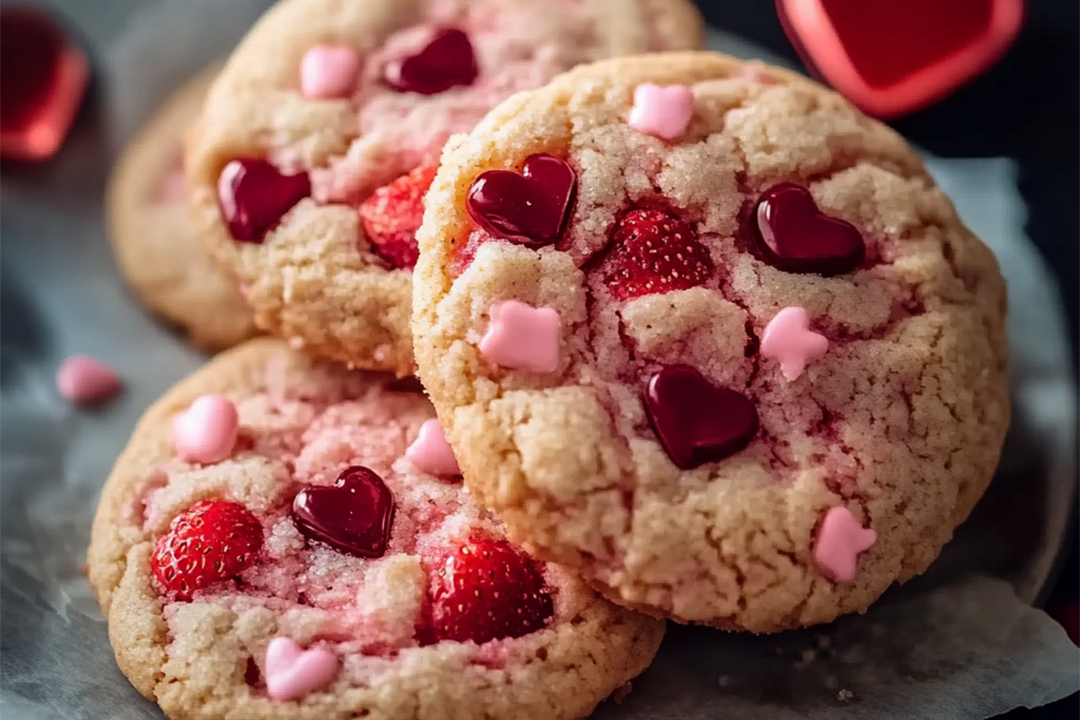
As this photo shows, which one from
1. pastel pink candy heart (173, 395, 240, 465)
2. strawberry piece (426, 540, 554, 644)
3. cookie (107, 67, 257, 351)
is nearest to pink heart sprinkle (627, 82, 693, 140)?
strawberry piece (426, 540, 554, 644)

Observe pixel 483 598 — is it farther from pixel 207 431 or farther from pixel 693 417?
pixel 207 431

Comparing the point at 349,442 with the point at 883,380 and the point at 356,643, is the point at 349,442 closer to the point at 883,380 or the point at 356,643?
the point at 356,643

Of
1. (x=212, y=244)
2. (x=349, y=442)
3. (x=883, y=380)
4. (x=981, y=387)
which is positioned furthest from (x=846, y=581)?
(x=212, y=244)

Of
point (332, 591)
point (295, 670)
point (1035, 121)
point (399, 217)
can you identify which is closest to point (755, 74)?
point (399, 217)

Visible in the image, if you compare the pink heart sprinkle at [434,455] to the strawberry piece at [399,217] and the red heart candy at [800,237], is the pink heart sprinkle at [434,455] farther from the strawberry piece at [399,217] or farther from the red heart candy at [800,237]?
the red heart candy at [800,237]

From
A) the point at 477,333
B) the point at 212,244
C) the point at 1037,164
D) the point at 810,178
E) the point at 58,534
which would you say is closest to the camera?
the point at 477,333

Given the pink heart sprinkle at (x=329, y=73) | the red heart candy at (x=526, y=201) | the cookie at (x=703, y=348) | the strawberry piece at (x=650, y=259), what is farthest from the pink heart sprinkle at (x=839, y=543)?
the pink heart sprinkle at (x=329, y=73)

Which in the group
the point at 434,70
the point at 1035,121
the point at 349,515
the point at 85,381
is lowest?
the point at 1035,121
